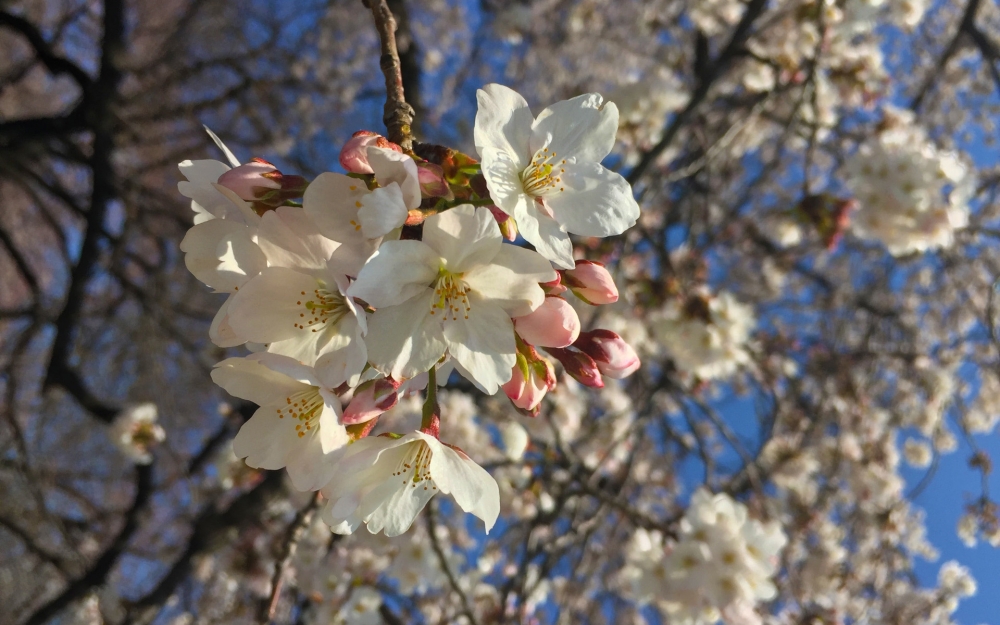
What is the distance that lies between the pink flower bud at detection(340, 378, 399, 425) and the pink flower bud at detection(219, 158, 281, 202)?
0.26 metres

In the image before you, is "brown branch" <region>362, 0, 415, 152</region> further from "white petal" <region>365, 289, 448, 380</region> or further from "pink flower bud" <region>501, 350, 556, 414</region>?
"pink flower bud" <region>501, 350, 556, 414</region>

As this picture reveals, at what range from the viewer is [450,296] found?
698 mm

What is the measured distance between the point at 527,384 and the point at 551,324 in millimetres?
106

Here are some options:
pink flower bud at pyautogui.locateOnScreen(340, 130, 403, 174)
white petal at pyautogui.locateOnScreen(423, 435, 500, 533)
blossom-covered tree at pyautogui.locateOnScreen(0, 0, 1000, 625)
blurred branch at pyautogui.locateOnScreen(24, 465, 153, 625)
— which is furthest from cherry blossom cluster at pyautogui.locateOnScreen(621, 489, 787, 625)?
blurred branch at pyautogui.locateOnScreen(24, 465, 153, 625)

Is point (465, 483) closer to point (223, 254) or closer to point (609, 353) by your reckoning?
point (609, 353)

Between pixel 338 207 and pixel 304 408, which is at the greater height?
pixel 338 207

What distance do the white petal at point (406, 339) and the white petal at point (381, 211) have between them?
0.10m

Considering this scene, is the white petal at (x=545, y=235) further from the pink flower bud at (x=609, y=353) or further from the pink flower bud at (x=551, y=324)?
the pink flower bud at (x=609, y=353)

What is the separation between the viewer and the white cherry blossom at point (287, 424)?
2.36 ft

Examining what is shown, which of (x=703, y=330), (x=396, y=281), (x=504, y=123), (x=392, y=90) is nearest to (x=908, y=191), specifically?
(x=703, y=330)

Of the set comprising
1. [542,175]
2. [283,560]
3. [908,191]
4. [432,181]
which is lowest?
[283,560]

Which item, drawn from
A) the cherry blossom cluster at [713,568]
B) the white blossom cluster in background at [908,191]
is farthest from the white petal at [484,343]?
the white blossom cluster in background at [908,191]

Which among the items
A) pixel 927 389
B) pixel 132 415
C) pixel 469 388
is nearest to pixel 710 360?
pixel 469 388

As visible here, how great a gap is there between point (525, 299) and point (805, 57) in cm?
264
